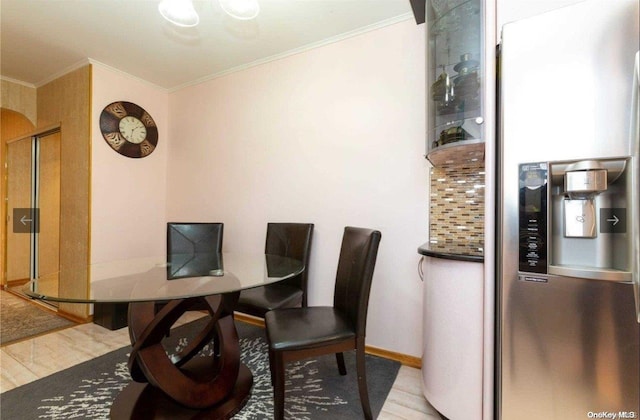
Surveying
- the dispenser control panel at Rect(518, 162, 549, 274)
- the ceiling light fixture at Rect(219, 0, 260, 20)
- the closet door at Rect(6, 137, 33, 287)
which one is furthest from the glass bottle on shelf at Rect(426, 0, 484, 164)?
the closet door at Rect(6, 137, 33, 287)

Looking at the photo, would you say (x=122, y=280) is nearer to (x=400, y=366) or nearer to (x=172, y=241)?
(x=172, y=241)

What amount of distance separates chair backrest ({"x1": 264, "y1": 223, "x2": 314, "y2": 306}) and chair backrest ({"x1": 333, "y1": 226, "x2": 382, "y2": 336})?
0.51 meters

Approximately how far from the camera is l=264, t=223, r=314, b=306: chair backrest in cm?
220

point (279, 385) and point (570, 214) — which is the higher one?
point (570, 214)

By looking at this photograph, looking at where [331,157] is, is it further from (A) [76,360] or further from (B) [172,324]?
(A) [76,360]

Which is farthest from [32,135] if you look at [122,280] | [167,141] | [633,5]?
[633,5]

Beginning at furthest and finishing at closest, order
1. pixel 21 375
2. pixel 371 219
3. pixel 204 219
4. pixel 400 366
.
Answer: pixel 204 219 → pixel 371 219 → pixel 400 366 → pixel 21 375

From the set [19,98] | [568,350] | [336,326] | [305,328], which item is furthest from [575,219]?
[19,98]

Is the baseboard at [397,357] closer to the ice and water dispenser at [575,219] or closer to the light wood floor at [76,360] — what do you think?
the light wood floor at [76,360]

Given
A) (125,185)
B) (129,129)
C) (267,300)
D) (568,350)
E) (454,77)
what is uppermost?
(129,129)

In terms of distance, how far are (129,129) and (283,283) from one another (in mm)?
2418

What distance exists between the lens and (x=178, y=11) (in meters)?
1.66

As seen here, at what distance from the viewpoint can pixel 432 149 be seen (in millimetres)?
1620

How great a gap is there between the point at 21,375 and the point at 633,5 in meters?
3.49
